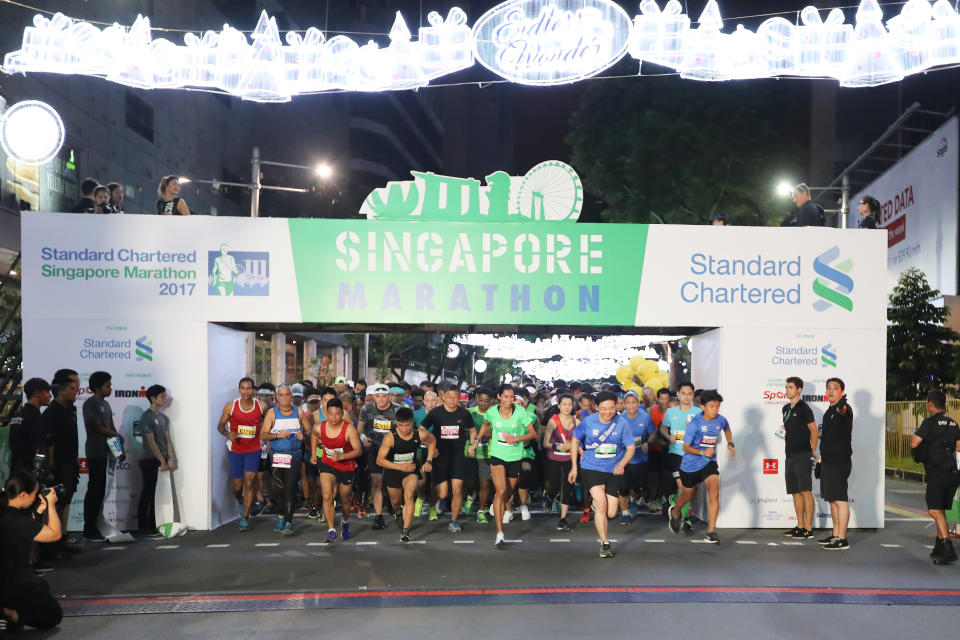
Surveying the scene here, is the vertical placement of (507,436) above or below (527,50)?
below

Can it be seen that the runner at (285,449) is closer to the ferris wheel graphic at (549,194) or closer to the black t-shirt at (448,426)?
the black t-shirt at (448,426)

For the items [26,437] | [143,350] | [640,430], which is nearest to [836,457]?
[640,430]

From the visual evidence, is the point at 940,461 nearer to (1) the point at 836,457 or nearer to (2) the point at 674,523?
(1) the point at 836,457

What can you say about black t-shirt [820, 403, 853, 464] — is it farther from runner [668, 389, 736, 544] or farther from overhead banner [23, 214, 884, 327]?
overhead banner [23, 214, 884, 327]

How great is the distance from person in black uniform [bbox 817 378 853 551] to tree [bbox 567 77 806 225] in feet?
65.7

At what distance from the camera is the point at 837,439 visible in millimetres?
10305

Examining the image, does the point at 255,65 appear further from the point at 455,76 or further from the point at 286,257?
the point at 455,76

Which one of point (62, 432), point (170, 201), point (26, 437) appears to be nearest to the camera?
point (26, 437)

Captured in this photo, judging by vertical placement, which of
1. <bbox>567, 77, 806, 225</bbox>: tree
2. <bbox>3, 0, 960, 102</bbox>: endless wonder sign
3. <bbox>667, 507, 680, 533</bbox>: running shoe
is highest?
<bbox>567, 77, 806, 225</bbox>: tree

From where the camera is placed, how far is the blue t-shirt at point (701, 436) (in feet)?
35.4

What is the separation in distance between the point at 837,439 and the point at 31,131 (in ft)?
38.0

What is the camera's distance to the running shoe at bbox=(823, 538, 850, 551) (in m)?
10.2

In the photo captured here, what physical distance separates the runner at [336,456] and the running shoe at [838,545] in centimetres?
550

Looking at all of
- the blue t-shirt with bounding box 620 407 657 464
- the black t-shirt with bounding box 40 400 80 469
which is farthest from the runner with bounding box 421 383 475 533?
the black t-shirt with bounding box 40 400 80 469
